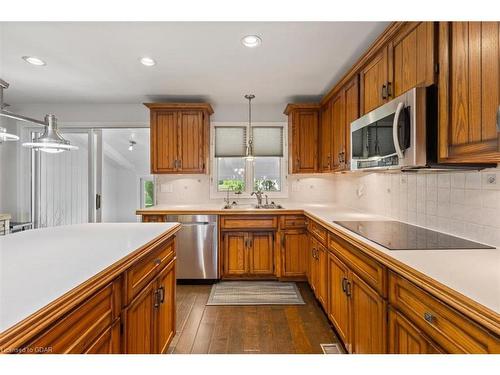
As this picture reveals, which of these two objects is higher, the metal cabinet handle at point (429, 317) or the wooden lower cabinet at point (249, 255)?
the metal cabinet handle at point (429, 317)

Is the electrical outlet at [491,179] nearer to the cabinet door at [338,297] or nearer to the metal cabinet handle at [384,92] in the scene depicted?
the metal cabinet handle at [384,92]

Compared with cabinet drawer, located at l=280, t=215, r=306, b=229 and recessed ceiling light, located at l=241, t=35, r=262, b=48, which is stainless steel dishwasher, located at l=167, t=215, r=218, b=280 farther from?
recessed ceiling light, located at l=241, t=35, r=262, b=48

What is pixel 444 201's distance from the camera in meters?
1.81

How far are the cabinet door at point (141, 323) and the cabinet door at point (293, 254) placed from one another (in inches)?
80.8

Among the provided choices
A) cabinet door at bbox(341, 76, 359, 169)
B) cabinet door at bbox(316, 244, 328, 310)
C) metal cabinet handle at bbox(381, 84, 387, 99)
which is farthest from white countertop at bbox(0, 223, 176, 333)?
cabinet door at bbox(341, 76, 359, 169)

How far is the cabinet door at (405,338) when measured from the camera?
3.37 ft

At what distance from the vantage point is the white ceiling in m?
2.09

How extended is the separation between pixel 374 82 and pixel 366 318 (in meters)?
1.70

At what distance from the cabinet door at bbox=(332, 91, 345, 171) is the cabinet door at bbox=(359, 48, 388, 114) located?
477mm

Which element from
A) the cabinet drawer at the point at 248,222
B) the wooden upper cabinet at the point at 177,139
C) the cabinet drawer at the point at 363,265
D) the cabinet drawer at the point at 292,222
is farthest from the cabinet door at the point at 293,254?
the wooden upper cabinet at the point at 177,139

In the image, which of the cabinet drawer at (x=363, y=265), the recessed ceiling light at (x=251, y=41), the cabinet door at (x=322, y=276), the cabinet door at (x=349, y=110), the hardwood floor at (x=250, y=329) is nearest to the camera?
the cabinet drawer at (x=363, y=265)

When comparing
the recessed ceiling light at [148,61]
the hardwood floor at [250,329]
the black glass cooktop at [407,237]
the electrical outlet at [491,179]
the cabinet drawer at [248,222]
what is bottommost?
the hardwood floor at [250,329]

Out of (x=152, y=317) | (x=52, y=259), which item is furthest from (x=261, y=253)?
(x=52, y=259)

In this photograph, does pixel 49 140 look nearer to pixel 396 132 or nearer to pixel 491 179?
pixel 396 132
